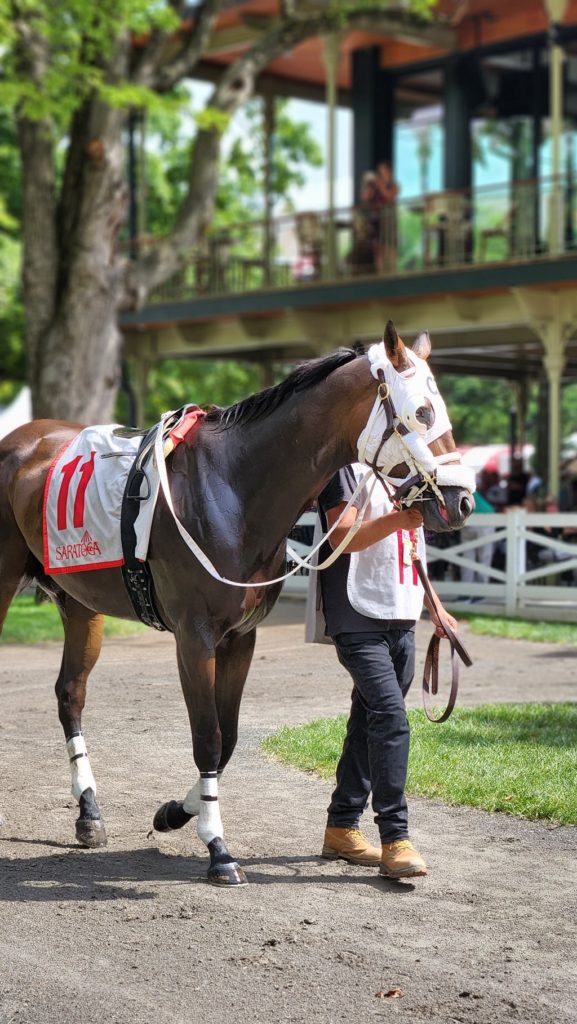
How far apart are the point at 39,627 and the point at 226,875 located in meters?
8.23

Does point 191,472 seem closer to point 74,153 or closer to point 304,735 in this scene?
point 304,735

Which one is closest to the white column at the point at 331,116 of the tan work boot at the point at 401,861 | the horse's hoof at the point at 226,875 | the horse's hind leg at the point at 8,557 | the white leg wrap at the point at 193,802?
the horse's hind leg at the point at 8,557

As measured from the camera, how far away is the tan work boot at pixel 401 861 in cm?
500

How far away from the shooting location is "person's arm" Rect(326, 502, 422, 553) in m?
4.86

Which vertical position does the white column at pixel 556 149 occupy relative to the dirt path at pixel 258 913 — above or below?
above

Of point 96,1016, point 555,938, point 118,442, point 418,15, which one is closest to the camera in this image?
point 96,1016

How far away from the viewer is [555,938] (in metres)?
4.41

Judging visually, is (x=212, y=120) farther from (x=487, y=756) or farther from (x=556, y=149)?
(x=487, y=756)

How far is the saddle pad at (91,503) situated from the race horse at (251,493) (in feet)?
0.26

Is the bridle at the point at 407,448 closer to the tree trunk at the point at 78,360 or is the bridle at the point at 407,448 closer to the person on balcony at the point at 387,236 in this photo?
the tree trunk at the point at 78,360

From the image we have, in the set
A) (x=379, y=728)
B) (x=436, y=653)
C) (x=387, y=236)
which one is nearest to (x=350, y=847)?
(x=379, y=728)

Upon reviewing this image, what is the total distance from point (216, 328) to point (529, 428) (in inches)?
464

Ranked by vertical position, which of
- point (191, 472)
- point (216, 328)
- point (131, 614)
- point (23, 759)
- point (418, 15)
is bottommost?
point (23, 759)

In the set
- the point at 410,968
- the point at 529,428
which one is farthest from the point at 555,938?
the point at 529,428
